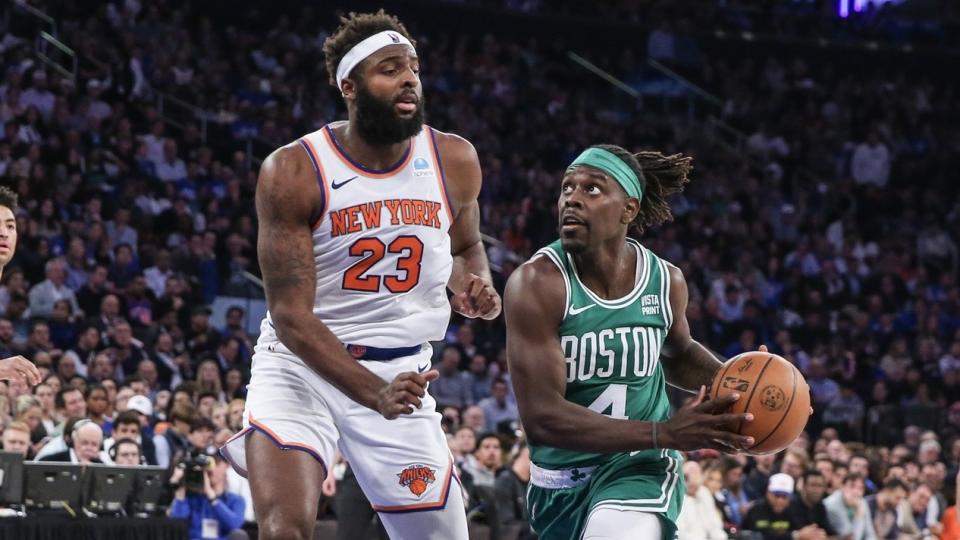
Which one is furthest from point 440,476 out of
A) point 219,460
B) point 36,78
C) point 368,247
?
point 36,78

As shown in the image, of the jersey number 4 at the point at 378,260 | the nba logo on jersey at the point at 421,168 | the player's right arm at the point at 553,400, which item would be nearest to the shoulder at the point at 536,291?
the player's right arm at the point at 553,400

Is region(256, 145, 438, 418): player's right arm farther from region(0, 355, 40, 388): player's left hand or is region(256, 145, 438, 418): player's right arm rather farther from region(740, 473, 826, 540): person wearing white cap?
region(740, 473, 826, 540): person wearing white cap

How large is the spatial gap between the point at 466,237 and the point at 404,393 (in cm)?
105

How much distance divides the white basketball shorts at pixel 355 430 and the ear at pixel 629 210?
3.02ft

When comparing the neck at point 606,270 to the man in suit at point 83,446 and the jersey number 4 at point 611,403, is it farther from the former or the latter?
the man in suit at point 83,446

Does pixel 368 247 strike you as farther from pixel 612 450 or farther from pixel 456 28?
pixel 456 28

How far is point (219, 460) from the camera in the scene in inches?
414

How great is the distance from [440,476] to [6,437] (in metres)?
5.84

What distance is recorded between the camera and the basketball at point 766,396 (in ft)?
15.9

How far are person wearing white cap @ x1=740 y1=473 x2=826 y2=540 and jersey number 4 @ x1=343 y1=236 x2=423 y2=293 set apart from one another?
26.4ft

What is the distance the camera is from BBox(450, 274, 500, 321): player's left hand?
5141 millimetres

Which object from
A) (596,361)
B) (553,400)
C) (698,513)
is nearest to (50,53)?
(698,513)

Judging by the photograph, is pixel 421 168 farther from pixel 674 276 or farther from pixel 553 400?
pixel 674 276

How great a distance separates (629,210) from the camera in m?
5.44
